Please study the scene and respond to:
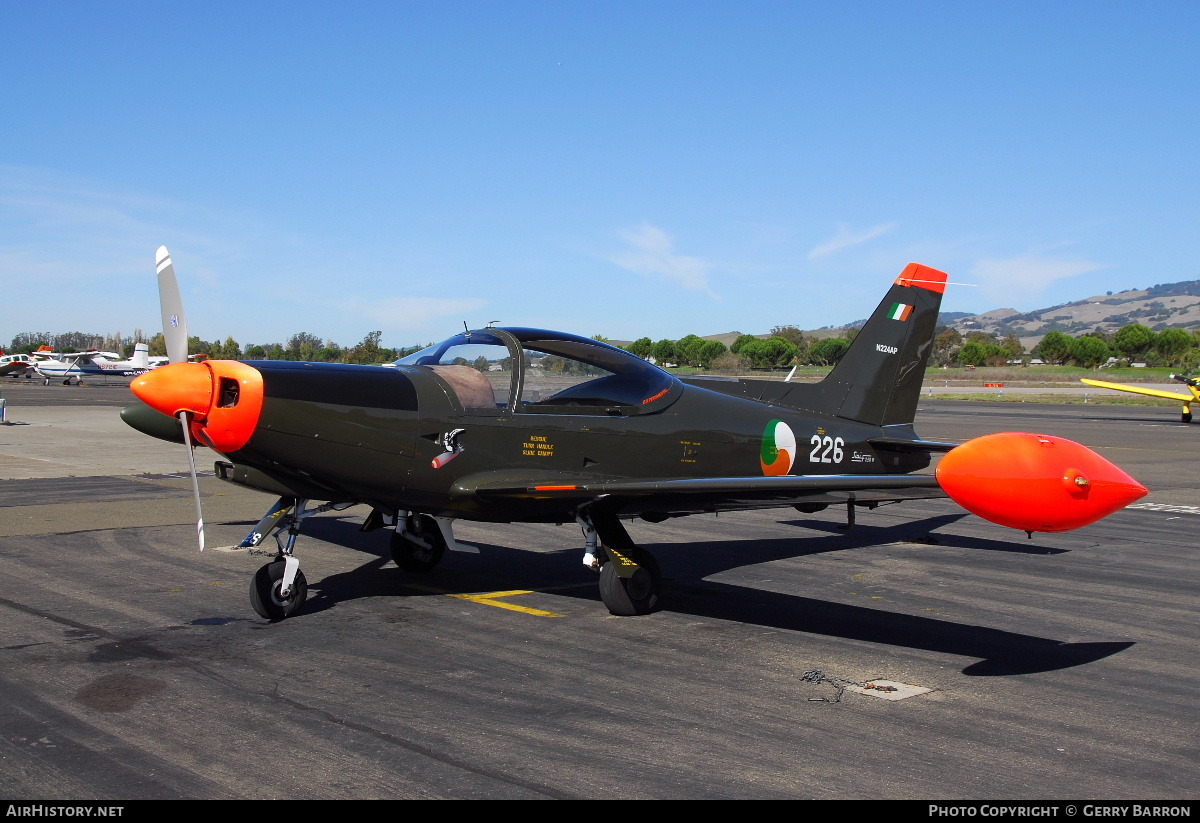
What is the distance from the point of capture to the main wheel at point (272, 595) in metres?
7.54

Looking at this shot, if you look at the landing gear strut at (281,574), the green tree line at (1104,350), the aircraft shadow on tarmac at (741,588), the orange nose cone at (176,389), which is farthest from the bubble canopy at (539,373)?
the green tree line at (1104,350)

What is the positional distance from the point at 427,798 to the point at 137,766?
1.54 meters

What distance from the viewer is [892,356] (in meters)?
11.3

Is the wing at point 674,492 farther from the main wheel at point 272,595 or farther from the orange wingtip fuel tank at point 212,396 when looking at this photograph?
the orange wingtip fuel tank at point 212,396

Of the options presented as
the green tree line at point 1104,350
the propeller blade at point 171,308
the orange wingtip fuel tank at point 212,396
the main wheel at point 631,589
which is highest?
the green tree line at point 1104,350

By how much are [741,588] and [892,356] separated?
3.79 m

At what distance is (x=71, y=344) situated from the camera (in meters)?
200

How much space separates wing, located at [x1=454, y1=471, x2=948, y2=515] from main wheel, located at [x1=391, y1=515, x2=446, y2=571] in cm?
201

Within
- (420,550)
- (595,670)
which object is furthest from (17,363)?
(595,670)

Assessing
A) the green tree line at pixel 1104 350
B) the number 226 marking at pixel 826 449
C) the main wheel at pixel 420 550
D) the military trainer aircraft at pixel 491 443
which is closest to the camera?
the military trainer aircraft at pixel 491 443

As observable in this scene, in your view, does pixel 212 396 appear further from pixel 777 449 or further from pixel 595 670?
pixel 777 449

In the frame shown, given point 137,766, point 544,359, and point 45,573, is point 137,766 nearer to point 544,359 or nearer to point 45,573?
point 544,359

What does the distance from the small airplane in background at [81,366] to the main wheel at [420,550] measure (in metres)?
79.7
